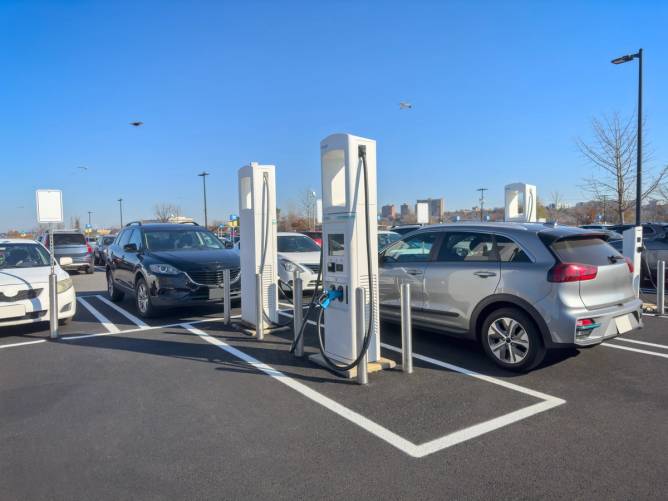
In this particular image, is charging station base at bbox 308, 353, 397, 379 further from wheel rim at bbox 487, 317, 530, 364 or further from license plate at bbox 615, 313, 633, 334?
license plate at bbox 615, 313, 633, 334

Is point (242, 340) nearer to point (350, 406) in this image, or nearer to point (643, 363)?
point (350, 406)

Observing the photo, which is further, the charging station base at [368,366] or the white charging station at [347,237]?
the charging station base at [368,366]

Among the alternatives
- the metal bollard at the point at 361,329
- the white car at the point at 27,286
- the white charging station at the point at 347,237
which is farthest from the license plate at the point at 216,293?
the metal bollard at the point at 361,329

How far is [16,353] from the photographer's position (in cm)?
637

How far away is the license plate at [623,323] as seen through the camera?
510 cm

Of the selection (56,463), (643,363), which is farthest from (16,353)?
(643,363)

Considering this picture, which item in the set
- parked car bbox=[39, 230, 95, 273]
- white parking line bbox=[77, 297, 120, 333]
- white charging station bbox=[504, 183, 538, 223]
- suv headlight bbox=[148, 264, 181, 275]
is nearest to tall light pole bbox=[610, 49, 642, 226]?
white charging station bbox=[504, 183, 538, 223]

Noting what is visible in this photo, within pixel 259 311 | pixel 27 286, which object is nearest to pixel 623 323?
pixel 259 311

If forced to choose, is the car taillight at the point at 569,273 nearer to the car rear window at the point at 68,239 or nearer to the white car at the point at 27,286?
the white car at the point at 27,286

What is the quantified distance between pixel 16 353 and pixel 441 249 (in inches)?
229

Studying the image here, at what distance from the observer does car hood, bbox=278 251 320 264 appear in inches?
436

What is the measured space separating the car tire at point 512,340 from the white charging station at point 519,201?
6126 millimetres

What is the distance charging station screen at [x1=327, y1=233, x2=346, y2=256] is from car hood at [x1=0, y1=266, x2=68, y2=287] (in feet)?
15.9

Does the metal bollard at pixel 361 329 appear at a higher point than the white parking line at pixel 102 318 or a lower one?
higher
